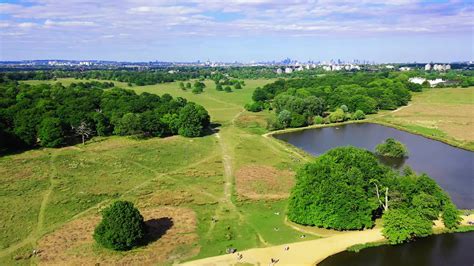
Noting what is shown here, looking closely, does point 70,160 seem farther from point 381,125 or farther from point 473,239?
point 381,125

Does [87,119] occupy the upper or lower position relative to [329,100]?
upper

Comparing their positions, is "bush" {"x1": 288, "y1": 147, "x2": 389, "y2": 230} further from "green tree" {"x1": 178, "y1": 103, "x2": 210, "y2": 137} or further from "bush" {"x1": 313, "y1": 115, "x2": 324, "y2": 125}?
"bush" {"x1": 313, "y1": 115, "x2": 324, "y2": 125}

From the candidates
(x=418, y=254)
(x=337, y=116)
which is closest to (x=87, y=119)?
(x=337, y=116)

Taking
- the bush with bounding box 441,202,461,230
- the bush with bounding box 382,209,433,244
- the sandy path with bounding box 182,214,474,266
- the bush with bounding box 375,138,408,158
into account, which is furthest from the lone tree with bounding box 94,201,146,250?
the bush with bounding box 375,138,408,158

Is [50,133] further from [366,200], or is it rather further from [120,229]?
[366,200]

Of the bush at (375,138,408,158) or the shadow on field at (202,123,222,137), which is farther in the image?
the shadow on field at (202,123,222,137)
